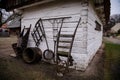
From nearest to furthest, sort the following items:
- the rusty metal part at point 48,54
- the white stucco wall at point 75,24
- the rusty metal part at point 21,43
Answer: the white stucco wall at point 75,24, the rusty metal part at point 48,54, the rusty metal part at point 21,43

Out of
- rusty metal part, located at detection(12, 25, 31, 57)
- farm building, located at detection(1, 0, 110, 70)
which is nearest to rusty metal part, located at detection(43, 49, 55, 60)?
farm building, located at detection(1, 0, 110, 70)

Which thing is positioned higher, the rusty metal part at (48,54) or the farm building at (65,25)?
the farm building at (65,25)

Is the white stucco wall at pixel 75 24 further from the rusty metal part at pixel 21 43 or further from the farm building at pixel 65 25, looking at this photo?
the rusty metal part at pixel 21 43

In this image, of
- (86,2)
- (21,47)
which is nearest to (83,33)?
(86,2)

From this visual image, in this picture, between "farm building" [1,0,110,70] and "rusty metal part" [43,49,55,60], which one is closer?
"farm building" [1,0,110,70]

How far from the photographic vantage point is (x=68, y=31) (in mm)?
4383

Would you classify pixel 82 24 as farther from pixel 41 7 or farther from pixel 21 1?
pixel 21 1

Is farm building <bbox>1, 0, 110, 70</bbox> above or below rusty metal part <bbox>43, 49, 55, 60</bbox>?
above

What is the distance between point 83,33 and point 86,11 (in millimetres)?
734

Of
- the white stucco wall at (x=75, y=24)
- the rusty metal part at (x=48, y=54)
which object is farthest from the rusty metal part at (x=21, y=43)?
the rusty metal part at (x=48, y=54)

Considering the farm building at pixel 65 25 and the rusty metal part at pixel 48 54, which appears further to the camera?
the rusty metal part at pixel 48 54

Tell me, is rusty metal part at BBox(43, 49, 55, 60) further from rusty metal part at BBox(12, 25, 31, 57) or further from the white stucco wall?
rusty metal part at BBox(12, 25, 31, 57)

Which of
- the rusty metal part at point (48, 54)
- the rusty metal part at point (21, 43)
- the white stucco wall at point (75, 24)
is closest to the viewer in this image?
the white stucco wall at point (75, 24)

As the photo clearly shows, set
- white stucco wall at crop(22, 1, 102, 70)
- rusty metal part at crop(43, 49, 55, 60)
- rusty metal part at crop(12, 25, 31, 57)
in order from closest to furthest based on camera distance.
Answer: white stucco wall at crop(22, 1, 102, 70), rusty metal part at crop(43, 49, 55, 60), rusty metal part at crop(12, 25, 31, 57)
